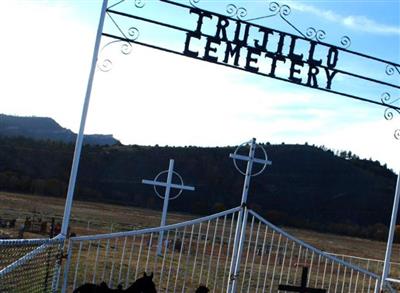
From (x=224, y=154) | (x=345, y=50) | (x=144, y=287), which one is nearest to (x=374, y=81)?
(x=345, y=50)

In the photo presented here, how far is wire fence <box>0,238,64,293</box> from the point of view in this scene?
6109mm

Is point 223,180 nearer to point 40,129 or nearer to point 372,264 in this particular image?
point 372,264

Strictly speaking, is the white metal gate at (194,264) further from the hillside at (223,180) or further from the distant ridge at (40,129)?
the distant ridge at (40,129)

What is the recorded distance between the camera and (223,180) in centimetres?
6419

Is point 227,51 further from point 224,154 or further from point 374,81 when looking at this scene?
point 224,154

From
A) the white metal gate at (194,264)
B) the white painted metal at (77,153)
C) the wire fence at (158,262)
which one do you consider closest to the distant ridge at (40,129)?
the wire fence at (158,262)

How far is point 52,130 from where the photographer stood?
10125 centimetres

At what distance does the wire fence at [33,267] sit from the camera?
6109mm

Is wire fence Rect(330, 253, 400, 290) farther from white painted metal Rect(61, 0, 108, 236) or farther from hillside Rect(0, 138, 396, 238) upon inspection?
hillside Rect(0, 138, 396, 238)

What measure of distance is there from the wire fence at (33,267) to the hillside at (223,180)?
4927cm

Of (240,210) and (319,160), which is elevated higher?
(319,160)

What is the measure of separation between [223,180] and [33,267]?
190ft

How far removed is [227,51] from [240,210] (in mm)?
1788

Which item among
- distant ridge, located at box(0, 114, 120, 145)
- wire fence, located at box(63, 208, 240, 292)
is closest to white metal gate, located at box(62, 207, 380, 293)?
wire fence, located at box(63, 208, 240, 292)
